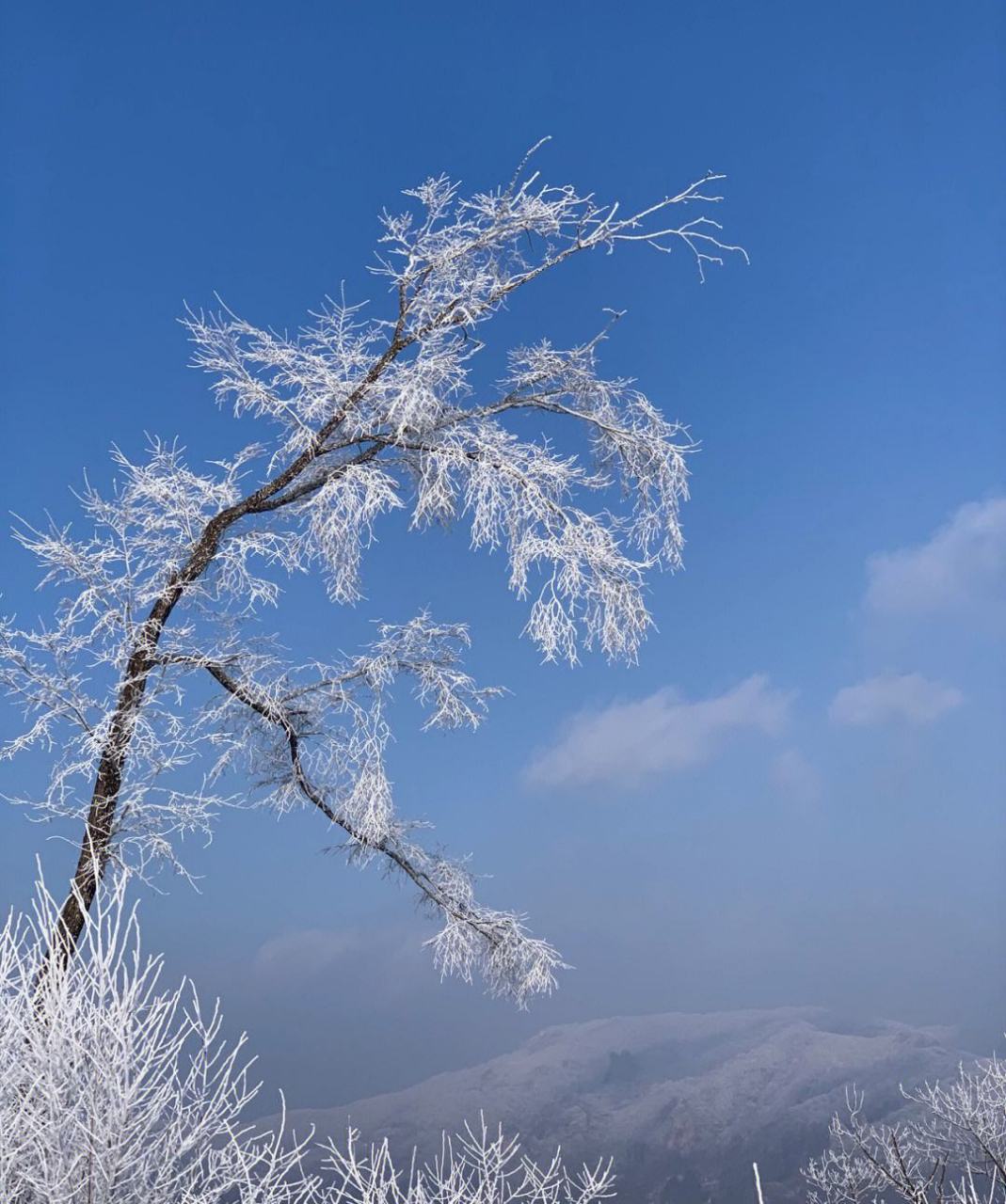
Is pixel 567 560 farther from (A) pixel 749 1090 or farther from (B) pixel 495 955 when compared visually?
(A) pixel 749 1090

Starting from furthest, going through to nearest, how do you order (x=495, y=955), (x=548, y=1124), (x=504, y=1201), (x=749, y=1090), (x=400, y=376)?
(x=749, y=1090) → (x=548, y=1124) → (x=495, y=955) → (x=400, y=376) → (x=504, y=1201)

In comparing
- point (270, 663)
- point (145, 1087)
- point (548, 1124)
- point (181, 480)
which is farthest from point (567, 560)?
point (548, 1124)

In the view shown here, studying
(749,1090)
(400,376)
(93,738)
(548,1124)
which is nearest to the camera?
(93,738)

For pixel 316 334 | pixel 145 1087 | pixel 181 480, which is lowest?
pixel 145 1087

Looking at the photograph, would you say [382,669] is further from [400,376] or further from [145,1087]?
[145,1087]

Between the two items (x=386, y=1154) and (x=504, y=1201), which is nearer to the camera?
(x=386, y=1154)

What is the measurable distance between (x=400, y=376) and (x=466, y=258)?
99cm

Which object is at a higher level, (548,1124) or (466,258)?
(466,258)

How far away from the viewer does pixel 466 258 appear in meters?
7.50

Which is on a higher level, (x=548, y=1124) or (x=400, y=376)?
(x=400, y=376)

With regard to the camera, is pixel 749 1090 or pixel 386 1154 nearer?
pixel 386 1154

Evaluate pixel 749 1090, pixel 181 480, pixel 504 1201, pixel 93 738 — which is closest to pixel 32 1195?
pixel 504 1201

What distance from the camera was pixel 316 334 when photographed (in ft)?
24.7

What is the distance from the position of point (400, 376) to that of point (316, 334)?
0.75 metres
